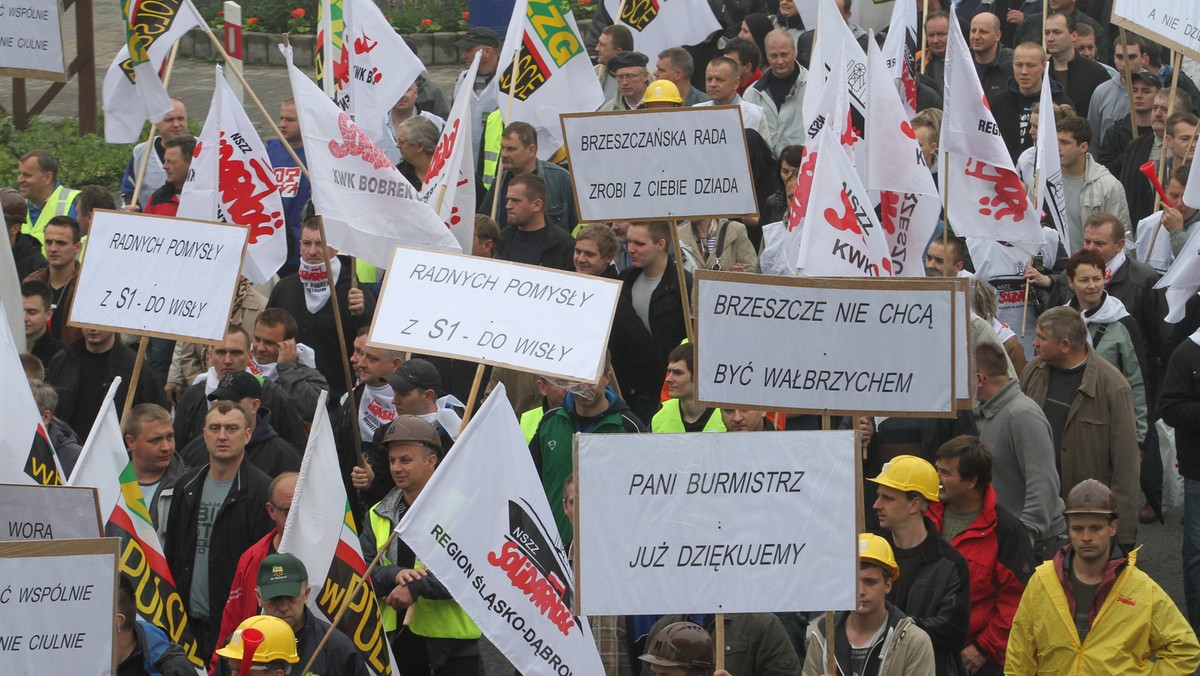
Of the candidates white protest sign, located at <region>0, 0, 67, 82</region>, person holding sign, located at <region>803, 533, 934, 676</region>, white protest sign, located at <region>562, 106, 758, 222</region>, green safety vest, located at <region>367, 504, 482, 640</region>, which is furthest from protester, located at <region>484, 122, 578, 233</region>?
person holding sign, located at <region>803, 533, 934, 676</region>

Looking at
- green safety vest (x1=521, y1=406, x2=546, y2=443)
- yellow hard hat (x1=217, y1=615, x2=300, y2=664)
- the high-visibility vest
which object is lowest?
the high-visibility vest

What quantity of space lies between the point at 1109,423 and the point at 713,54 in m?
7.63

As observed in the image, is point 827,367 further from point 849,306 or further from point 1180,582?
point 1180,582

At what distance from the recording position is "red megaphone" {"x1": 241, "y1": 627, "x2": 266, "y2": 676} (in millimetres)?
6465

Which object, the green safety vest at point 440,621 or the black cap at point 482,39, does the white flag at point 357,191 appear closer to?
the green safety vest at point 440,621

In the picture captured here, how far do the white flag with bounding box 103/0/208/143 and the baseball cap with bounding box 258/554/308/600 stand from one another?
571 centimetres

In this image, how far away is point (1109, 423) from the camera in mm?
8711

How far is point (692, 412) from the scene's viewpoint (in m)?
8.33

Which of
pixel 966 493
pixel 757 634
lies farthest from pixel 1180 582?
pixel 757 634

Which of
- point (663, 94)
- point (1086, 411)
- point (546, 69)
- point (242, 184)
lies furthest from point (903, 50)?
point (242, 184)

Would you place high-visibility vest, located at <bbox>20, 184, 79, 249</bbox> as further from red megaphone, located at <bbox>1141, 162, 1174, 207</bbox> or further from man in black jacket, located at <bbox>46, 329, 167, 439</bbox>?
red megaphone, located at <bbox>1141, 162, 1174, 207</bbox>

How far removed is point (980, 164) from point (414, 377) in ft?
11.8

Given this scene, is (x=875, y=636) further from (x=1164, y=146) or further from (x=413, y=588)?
(x=1164, y=146)

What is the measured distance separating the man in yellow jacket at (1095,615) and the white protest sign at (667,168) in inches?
111
